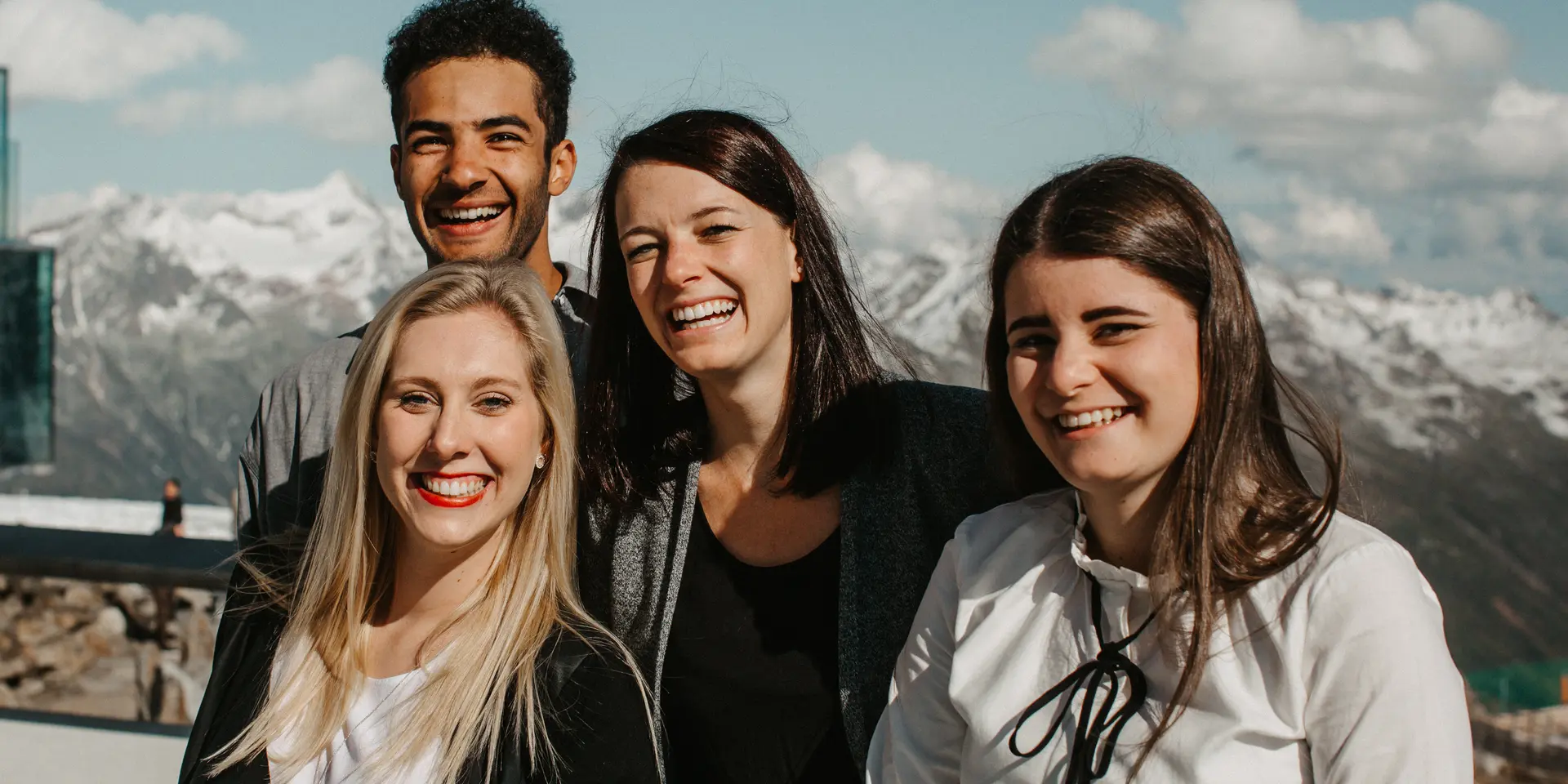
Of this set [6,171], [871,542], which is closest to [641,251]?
[871,542]

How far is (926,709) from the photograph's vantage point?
5.87ft

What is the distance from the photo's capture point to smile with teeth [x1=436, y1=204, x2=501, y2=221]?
108 inches

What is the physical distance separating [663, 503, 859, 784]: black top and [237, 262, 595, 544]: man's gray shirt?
64cm

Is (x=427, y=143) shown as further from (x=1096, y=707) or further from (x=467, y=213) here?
(x=1096, y=707)

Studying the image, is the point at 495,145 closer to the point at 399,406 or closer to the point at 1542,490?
the point at 399,406

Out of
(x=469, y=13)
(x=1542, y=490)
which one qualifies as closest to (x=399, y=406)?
(x=469, y=13)

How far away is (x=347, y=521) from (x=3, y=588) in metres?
5.12

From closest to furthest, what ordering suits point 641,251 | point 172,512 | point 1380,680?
point 1380,680
point 641,251
point 172,512

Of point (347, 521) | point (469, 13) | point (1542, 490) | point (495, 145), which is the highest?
point (469, 13)

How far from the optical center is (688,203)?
7.00 feet

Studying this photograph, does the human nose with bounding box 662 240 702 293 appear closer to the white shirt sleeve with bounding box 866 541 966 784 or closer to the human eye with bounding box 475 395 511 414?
the human eye with bounding box 475 395 511 414

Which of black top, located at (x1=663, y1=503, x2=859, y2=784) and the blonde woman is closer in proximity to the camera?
the blonde woman

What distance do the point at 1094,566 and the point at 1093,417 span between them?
0.20 meters

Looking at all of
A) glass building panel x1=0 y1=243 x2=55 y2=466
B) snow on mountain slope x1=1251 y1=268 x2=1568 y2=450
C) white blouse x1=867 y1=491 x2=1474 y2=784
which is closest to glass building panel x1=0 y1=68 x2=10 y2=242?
glass building panel x1=0 y1=243 x2=55 y2=466
